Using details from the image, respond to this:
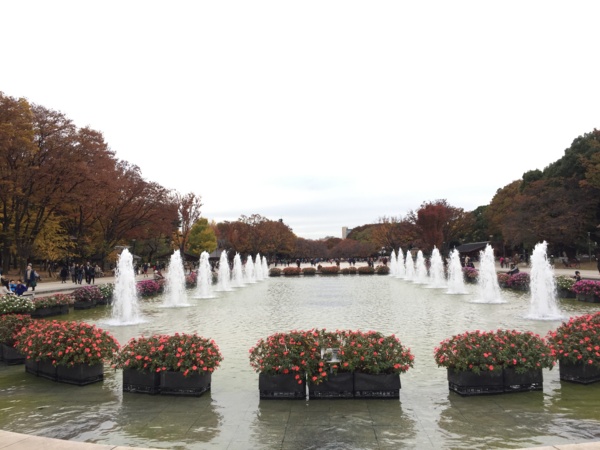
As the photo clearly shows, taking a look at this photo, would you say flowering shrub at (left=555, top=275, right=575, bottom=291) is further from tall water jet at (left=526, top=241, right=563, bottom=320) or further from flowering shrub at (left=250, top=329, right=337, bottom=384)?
flowering shrub at (left=250, top=329, right=337, bottom=384)

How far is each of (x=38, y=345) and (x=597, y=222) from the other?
220 feet

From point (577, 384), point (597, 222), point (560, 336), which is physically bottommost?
point (577, 384)

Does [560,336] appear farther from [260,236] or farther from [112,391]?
[260,236]

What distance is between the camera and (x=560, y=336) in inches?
372

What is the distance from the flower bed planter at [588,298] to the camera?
23.8 meters

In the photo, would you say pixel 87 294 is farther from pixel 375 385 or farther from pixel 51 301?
pixel 375 385

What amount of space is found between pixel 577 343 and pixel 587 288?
58.6ft

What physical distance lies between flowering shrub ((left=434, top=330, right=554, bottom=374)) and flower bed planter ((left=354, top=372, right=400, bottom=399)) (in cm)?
105

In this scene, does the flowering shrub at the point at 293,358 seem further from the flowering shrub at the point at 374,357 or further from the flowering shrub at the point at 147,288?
the flowering shrub at the point at 147,288

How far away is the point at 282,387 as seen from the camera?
849 centimetres

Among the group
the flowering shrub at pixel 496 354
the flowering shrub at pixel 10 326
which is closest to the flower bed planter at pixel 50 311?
the flowering shrub at pixel 10 326


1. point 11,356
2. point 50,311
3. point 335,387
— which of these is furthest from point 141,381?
point 50,311

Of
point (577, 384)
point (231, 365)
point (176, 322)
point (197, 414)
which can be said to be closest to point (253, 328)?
point (176, 322)

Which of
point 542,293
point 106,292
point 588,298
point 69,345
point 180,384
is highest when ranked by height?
point 106,292
